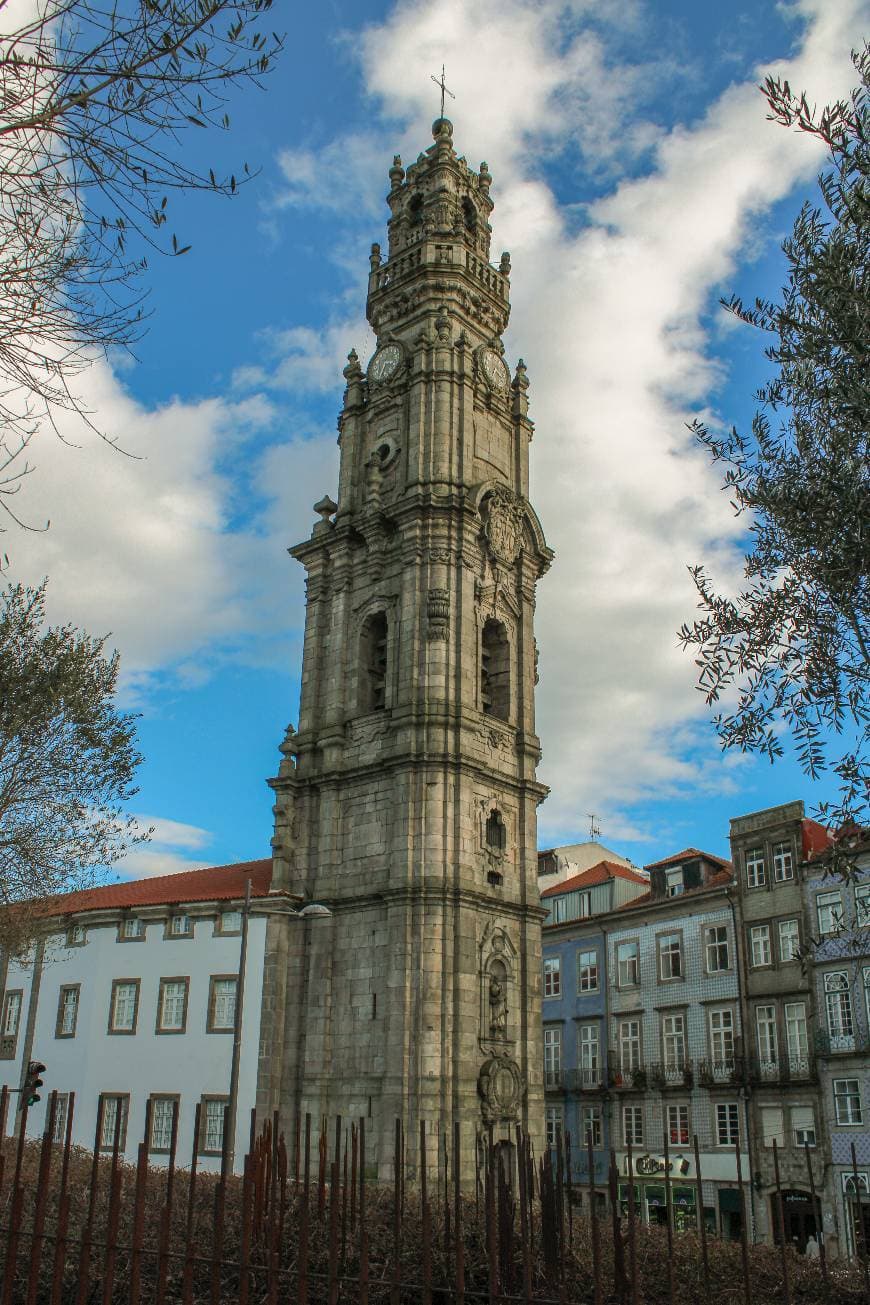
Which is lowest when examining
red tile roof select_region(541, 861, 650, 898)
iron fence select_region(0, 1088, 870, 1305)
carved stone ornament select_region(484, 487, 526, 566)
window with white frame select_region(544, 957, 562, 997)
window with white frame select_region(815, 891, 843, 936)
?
iron fence select_region(0, 1088, 870, 1305)

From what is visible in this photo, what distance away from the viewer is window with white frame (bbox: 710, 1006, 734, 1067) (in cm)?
3719

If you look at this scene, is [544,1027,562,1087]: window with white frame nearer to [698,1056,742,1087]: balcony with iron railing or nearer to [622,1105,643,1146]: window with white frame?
[622,1105,643,1146]: window with white frame

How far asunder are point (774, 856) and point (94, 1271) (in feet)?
95.0

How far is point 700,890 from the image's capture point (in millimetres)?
40188

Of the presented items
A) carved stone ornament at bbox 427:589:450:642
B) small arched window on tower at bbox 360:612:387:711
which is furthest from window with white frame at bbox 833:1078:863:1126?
carved stone ornament at bbox 427:589:450:642

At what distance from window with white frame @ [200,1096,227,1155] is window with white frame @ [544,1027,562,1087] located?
Answer: 605 inches

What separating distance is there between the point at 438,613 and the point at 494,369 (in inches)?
415

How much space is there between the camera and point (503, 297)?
4084 centimetres

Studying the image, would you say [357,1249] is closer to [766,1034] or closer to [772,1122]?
[772,1122]

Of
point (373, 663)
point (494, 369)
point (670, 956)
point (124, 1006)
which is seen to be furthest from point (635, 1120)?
point (494, 369)

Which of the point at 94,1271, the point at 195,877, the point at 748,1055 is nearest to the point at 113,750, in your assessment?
the point at 94,1271

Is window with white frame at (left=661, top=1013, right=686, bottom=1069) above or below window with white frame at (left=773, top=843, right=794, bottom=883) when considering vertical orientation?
below

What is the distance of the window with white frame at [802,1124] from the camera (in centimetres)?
3406

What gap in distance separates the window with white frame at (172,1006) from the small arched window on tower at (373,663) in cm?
963
